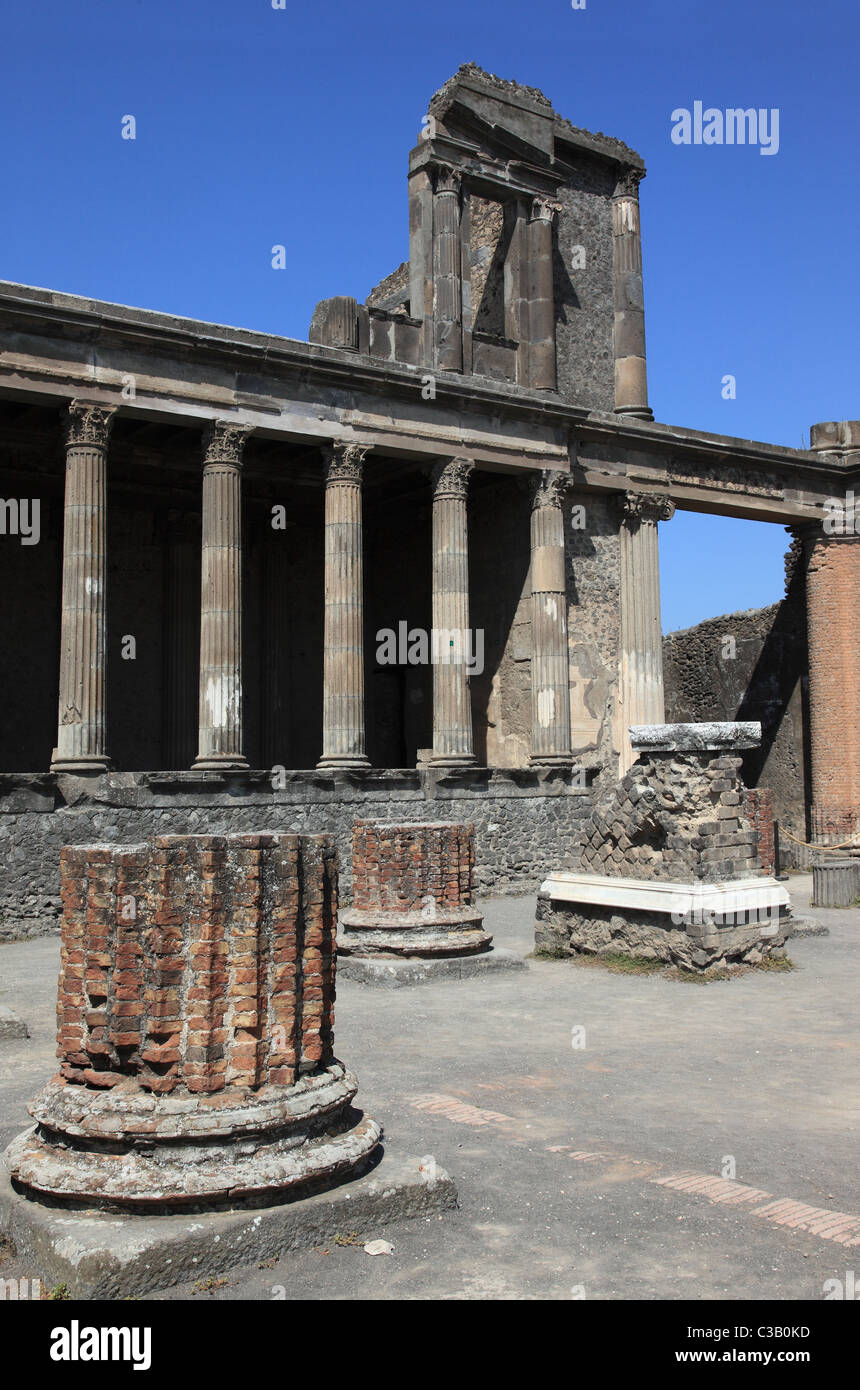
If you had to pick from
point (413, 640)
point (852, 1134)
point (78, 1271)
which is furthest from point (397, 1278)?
point (413, 640)

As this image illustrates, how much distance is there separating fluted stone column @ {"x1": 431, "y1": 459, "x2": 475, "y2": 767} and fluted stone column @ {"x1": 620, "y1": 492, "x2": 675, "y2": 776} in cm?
351

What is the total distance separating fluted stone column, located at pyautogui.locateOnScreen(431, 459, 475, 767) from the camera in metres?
16.9

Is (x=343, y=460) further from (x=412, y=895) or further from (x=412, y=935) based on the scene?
(x=412, y=935)

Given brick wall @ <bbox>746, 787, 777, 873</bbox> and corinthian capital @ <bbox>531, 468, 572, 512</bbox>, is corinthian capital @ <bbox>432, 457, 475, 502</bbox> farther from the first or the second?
brick wall @ <bbox>746, 787, 777, 873</bbox>

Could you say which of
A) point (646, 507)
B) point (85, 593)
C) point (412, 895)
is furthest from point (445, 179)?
point (412, 895)

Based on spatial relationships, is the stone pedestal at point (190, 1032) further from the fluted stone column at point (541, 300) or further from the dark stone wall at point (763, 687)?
the dark stone wall at point (763, 687)

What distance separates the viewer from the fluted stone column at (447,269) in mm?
17469

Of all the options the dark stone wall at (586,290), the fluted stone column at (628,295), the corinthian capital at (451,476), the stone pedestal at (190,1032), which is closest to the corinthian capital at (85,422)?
the corinthian capital at (451,476)

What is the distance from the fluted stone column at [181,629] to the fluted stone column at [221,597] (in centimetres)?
478

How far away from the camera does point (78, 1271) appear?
11.0ft

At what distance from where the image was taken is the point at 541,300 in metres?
18.5

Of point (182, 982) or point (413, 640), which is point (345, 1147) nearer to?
point (182, 982)

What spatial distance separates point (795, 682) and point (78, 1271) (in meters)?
22.0

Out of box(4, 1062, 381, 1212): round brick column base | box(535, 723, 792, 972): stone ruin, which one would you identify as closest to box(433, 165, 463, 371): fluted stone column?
box(535, 723, 792, 972): stone ruin
